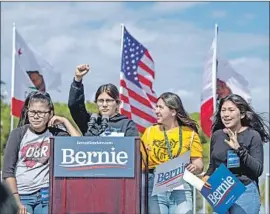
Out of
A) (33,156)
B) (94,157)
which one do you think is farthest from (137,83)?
(94,157)

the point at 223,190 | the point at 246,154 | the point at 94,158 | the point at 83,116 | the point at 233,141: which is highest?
the point at 83,116

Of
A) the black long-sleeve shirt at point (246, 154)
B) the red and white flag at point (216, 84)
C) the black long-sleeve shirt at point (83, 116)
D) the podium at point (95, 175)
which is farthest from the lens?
the red and white flag at point (216, 84)

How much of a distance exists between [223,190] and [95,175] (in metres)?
1.24

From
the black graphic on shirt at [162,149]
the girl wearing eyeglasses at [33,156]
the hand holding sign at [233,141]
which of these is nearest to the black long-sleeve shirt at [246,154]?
the hand holding sign at [233,141]

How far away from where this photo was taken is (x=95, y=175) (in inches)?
238

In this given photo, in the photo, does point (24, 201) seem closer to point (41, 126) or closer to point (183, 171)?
point (41, 126)

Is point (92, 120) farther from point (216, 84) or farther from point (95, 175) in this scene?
point (216, 84)

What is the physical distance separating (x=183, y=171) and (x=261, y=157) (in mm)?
732

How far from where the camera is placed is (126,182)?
6070 millimetres

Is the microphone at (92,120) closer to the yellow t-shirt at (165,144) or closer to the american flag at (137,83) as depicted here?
the yellow t-shirt at (165,144)

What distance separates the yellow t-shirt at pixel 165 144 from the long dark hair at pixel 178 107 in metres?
0.06

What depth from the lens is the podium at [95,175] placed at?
6023 mm

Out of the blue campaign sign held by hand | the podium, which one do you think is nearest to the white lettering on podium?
the podium

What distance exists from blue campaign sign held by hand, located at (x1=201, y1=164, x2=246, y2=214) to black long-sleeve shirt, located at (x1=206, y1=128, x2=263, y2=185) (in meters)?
0.18
